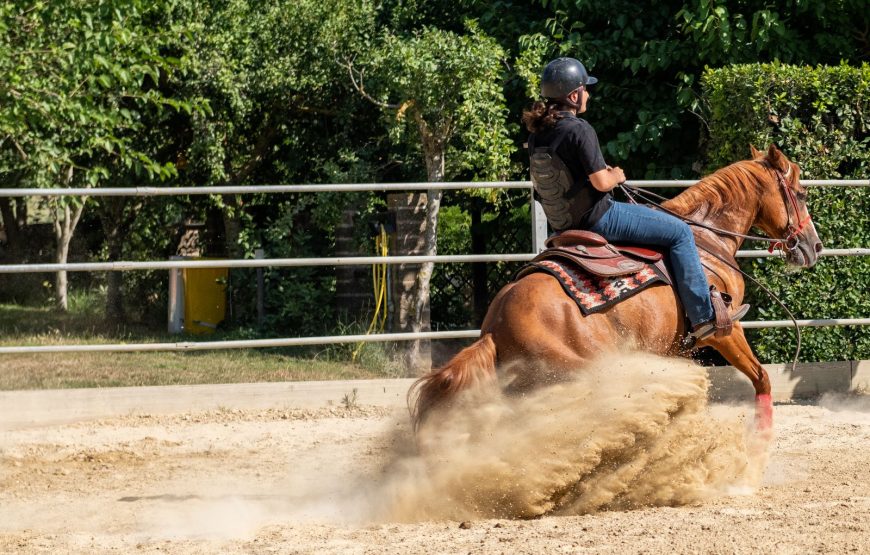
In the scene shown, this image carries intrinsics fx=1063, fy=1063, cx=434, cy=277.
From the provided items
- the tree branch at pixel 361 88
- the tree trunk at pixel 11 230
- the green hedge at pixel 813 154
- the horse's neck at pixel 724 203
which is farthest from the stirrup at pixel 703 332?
the tree trunk at pixel 11 230

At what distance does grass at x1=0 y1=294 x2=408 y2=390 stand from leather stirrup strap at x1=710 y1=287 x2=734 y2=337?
4529 mm

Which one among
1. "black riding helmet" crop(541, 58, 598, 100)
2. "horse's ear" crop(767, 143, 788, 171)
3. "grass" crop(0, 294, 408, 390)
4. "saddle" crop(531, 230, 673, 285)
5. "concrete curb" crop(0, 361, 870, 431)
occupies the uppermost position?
"black riding helmet" crop(541, 58, 598, 100)

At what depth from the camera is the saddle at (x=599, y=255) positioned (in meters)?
5.27

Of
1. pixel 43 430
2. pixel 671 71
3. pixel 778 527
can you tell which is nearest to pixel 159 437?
pixel 43 430

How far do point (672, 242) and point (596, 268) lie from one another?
1.94 ft

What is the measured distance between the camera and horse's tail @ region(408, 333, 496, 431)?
4.92 meters

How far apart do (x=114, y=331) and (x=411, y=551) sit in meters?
9.57

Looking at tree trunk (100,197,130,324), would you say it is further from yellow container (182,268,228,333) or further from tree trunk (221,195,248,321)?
tree trunk (221,195,248,321)

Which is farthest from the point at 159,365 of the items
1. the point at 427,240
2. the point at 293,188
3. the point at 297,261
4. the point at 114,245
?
the point at 114,245

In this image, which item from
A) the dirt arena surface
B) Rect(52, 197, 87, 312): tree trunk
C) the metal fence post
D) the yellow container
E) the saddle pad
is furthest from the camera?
Rect(52, 197, 87, 312): tree trunk

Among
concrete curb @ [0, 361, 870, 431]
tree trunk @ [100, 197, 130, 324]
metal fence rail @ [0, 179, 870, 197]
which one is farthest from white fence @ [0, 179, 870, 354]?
tree trunk @ [100, 197, 130, 324]

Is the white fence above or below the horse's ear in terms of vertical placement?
below

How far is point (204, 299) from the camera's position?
43.1 feet

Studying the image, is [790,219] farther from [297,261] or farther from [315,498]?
[297,261]
